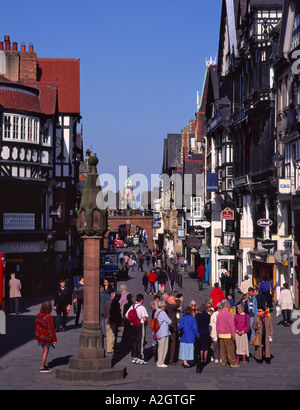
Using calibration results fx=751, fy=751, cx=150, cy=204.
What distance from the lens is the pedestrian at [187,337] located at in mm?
17859

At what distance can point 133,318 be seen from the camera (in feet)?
61.8

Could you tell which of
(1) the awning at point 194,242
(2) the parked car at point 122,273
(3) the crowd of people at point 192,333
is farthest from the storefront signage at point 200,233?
(3) the crowd of people at point 192,333

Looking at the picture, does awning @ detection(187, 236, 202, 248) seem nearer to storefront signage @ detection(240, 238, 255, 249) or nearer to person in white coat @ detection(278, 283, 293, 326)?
storefront signage @ detection(240, 238, 255, 249)

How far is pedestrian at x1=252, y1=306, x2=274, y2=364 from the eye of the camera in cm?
1833

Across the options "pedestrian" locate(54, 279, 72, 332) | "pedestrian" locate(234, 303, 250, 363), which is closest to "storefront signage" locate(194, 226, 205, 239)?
"pedestrian" locate(54, 279, 72, 332)

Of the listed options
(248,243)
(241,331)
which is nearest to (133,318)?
(241,331)

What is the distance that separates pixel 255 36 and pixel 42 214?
15187 millimetres

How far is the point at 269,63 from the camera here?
122ft

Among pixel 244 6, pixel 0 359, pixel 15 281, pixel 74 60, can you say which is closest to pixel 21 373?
pixel 0 359

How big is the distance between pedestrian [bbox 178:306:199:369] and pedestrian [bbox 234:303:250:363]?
1.11 metres

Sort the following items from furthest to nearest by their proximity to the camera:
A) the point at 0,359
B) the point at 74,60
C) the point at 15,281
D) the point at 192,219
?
the point at 192,219, the point at 74,60, the point at 15,281, the point at 0,359

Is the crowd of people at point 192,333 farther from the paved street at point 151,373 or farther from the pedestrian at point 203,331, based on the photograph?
the paved street at point 151,373

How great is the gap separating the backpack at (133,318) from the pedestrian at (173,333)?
2.74 feet
